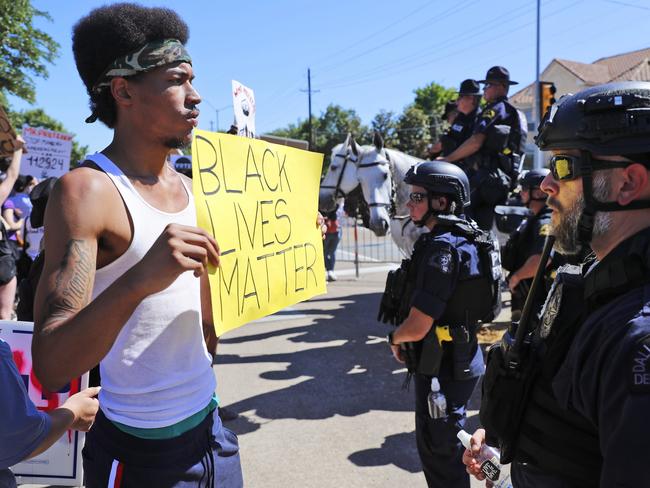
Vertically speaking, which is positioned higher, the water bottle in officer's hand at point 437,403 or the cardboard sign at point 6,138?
the cardboard sign at point 6,138

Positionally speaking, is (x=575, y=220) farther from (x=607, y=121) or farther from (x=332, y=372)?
(x=332, y=372)

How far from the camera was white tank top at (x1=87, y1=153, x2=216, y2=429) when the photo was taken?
155cm

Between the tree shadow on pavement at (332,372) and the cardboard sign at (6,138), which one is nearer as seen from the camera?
the cardboard sign at (6,138)

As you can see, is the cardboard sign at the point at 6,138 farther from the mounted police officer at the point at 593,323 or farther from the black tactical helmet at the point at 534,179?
the black tactical helmet at the point at 534,179

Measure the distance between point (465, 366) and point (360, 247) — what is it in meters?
17.3

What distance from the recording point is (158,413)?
1630 millimetres

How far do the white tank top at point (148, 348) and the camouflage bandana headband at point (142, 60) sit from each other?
0.25 metres

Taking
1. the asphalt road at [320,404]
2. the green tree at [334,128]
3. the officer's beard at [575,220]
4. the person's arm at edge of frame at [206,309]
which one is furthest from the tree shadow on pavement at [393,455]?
the green tree at [334,128]

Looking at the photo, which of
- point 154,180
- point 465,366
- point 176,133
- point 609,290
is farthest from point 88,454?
point 465,366

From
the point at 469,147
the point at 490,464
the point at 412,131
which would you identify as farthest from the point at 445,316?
the point at 412,131

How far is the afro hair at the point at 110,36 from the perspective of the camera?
1.65m

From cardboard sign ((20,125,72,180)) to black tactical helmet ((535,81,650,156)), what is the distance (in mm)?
8349

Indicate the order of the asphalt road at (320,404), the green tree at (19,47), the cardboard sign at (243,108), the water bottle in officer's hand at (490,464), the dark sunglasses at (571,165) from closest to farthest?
1. the dark sunglasses at (571,165)
2. the water bottle in officer's hand at (490,464)
3. the cardboard sign at (243,108)
4. the asphalt road at (320,404)
5. the green tree at (19,47)

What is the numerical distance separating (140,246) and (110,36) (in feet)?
2.26
